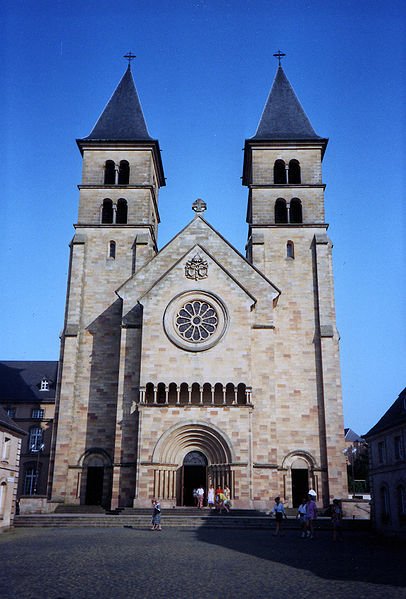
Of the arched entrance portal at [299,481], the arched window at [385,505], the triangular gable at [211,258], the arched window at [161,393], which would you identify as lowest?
the arched window at [385,505]

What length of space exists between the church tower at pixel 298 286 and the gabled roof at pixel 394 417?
626 cm

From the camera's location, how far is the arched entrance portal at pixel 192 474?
36281 mm

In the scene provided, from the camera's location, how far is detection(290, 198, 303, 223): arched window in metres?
43.9

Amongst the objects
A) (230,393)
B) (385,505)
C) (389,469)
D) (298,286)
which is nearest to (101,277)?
(230,393)

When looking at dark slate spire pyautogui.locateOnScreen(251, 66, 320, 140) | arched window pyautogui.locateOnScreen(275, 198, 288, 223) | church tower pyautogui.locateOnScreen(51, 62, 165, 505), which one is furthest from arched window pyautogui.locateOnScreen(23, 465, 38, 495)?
dark slate spire pyautogui.locateOnScreen(251, 66, 320, 140)

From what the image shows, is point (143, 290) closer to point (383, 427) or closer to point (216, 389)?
point (216, 389)

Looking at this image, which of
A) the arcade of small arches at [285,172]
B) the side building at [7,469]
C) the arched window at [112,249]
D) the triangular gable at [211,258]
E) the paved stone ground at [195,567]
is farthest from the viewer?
the arcade of small arches at [285,172]

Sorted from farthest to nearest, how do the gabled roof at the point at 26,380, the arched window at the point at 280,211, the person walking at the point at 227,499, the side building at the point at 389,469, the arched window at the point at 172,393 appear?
the gabled roof at the point at 26,380
the arched window at the point at 280,211
the arched window at the point at 172,393
the person walking at the point at 227,499
the side building at the point at 389,469

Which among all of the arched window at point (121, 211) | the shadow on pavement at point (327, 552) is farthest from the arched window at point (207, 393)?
the arched window at point (121, 211)

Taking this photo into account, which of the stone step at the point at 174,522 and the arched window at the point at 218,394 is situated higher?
the arched window at the point at 218,394

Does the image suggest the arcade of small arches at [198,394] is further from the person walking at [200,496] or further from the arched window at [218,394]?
the person walking at [200,496]

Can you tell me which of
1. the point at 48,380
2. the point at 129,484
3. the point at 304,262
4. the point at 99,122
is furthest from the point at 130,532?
the point at 48,380

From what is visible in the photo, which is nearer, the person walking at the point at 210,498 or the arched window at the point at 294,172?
the person walking at the point at 210,498

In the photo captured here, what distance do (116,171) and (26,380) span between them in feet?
84.9
